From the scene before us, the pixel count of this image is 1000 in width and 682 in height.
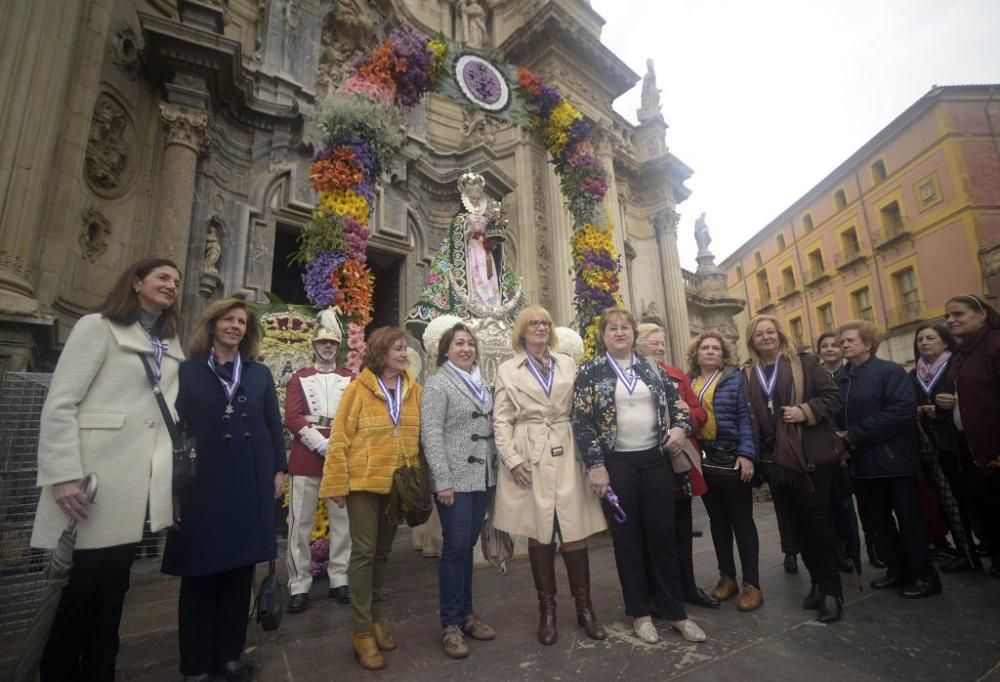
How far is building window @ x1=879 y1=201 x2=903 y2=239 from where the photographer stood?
73.1ft

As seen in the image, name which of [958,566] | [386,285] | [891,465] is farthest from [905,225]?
[891,465]

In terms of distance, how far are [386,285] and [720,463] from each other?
961 centimetres

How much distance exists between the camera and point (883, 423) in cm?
335

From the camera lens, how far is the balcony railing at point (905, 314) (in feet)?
68.5

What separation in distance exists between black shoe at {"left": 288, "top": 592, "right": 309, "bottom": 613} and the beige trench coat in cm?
178

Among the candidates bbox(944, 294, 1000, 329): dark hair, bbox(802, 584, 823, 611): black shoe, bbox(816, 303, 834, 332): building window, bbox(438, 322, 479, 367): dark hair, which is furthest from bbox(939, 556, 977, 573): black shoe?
bbox(816, 303, 834, 332): building window

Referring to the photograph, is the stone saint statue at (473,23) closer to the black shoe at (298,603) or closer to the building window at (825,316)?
the black shoe at (298,603)

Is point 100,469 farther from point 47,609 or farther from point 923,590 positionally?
point 923,590

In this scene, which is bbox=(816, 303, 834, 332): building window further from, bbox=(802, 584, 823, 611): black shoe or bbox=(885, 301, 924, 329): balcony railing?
bbox=(802, 584, 823, 611): black shoe

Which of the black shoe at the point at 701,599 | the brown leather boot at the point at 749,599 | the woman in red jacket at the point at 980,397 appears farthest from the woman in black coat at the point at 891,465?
the black shoe at the point at 701,599

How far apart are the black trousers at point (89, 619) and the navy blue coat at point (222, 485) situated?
208 millimetres

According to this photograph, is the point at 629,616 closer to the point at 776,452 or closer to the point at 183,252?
the point at 776,452

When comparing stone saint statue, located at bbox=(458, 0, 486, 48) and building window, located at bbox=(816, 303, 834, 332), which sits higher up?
stone saint statue, located at bbox=(458, 0, 486, 48)

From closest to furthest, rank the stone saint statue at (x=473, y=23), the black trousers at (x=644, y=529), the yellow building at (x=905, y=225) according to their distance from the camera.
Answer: the black trousers at (x=644, y=529) < the stone saint statue at (x=473, y=23) < the yellow building at (x=905, y=225)
